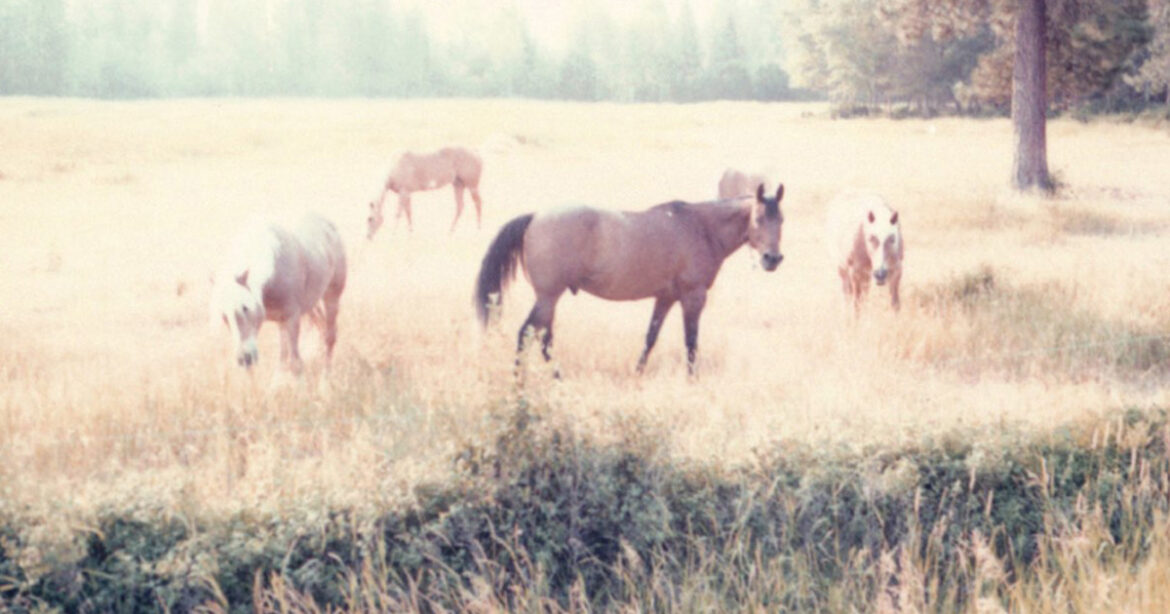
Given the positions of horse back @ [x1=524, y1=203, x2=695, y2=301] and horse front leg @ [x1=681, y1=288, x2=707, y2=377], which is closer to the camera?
horse back @ [x1=524, y1=203, x2=695, y2=301]

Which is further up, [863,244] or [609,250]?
[609,250]

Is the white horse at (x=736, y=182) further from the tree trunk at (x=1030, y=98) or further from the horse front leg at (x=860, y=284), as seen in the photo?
the tree trunk at (x=1030, y=98)

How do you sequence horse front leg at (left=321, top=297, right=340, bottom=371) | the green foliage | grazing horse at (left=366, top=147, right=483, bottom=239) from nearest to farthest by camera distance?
the green foliage < horse front leg at (left=321, top=297, right=340, bottom=371) < grazing horse at (left=366, top=147, right=483, bottom=239)

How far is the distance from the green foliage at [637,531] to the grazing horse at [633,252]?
1871mm

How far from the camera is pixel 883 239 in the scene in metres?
8.48

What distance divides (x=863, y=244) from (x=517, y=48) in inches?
142

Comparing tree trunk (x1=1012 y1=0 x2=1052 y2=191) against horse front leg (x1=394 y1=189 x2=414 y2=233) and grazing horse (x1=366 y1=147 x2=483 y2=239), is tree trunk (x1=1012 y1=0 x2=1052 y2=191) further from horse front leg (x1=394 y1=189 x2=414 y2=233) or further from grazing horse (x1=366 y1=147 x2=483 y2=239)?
horse front leg (x1=394 y1=189 x2=414 y2=233)

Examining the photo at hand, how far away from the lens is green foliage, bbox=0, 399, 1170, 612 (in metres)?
4.40

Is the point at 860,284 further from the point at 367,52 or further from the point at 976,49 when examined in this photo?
the point at 976,49

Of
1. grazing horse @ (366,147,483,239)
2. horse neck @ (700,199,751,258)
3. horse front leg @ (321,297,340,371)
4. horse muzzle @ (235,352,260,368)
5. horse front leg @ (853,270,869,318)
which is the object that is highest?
grazing horse @ (366,147,483,239)

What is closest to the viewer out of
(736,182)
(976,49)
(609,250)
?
(609,250)

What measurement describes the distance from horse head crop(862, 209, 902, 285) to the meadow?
445 millimetres


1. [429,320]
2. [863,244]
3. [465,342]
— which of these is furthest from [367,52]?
[863,244]

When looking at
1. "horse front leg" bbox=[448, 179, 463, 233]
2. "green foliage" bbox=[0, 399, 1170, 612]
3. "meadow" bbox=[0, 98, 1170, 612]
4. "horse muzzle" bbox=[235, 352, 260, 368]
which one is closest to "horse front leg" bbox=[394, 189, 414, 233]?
"meadow" bbox=[0, 98, 1170, 612]
